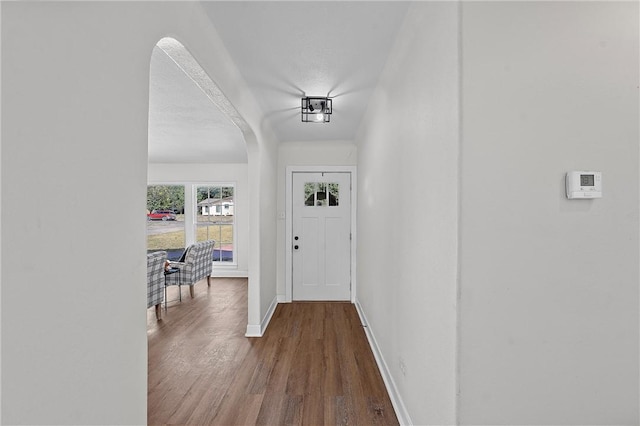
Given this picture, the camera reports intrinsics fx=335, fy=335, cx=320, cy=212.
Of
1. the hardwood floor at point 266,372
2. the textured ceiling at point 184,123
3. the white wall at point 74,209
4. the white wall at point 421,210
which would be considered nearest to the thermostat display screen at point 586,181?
the white wall at point 421,210

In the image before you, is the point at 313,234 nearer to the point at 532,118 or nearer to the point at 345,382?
the point at 345,382

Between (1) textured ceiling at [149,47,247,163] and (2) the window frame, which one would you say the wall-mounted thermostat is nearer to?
(1) textured ceiling at [149,47,247,163]

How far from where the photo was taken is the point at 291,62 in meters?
2.42

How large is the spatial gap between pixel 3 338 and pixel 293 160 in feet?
14.3

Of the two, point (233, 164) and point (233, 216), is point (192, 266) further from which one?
point (233, 164)

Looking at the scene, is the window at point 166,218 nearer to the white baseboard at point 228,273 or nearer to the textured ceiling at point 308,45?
the white baseboard at point 228,273

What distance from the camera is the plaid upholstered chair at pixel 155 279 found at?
401 centimetres

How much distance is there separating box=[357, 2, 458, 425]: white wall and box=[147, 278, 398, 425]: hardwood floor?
0.34m

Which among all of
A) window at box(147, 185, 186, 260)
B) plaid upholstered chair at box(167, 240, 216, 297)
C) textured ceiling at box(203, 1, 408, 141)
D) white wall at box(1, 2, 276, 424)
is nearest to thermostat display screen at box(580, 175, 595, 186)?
textured ceiling at box(203, 1, 408, 141)

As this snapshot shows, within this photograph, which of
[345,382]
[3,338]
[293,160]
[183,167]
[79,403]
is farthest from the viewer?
[183,167]

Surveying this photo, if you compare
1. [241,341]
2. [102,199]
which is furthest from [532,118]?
[241,341]

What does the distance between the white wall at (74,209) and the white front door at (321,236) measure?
3698 mm

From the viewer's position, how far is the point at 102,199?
958 mm

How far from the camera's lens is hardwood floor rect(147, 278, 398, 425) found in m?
2.18
